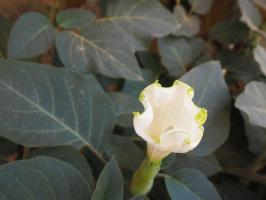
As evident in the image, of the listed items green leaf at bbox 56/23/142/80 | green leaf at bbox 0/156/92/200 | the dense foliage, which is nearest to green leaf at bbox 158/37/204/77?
the dense foliage

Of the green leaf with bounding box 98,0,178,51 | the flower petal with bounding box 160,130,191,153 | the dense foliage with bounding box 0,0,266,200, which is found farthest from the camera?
the green leaf with bounding box 98,0,178,51

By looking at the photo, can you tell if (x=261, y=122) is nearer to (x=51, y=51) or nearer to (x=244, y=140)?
(x=244, y=140)

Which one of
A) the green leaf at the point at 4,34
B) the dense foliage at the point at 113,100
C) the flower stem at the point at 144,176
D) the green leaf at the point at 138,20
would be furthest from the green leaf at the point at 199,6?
the flower stem at the point at 144,176

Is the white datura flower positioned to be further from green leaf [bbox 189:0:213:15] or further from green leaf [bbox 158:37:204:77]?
green leaf [bbox 189:0:213:15]

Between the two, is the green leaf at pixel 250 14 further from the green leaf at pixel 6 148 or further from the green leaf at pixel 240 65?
the green leaf at pixel 6 148

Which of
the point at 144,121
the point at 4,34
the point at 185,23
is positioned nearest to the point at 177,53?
the point at 185,23

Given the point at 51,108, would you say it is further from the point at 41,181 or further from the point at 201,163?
the point at 201,163
